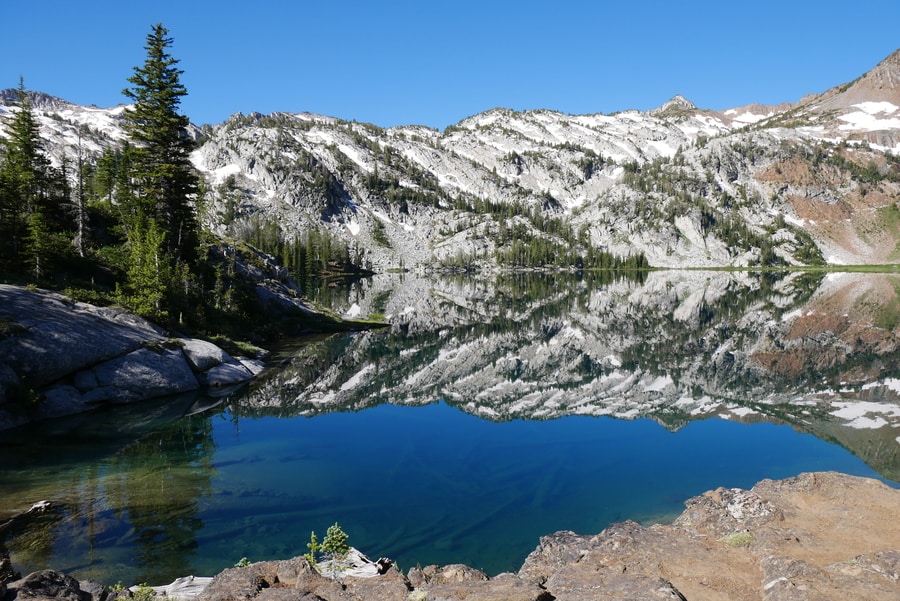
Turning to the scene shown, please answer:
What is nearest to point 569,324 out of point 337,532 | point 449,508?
point 449,508

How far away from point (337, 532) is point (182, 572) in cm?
418

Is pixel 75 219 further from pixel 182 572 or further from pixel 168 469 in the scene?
pixel 182 572

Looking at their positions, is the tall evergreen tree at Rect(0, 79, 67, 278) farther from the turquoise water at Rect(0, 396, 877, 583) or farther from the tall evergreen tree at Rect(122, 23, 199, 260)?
the turquoise water at Rect(0, 396, 877, 583)

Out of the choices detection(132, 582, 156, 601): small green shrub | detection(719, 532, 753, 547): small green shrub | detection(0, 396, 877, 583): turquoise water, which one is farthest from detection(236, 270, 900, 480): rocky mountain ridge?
detection(132, 582, 156, 601): small green shrub

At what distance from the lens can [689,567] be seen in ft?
36.6

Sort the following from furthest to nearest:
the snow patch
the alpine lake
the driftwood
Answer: the snow patch < the alpine lake < the driftwood

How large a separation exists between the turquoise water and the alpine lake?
0.09 m

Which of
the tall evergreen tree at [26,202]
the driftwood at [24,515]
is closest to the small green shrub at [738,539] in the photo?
the driftwood at [24,515]

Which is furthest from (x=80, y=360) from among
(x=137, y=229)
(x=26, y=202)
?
(x=26, y=202)

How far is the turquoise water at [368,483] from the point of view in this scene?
Result: 14750mm

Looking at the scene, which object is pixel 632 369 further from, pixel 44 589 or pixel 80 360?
pixel 44 589

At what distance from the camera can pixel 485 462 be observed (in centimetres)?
2292

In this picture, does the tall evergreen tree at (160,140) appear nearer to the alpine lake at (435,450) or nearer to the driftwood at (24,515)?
the alpine lake at (435,450)

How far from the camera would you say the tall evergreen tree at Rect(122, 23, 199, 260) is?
44.9 m
